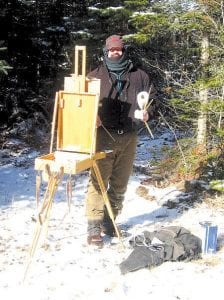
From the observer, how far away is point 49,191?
4469 mm

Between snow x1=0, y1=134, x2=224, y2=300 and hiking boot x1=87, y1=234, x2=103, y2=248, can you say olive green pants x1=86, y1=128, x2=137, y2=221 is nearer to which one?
hiking boot x1=87, y1=234, x2=103, y2=248

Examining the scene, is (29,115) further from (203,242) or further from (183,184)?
(203,242)

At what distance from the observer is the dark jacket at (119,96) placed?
4.95 metres

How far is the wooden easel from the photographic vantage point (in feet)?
14.5

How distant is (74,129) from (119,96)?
2.15 ft

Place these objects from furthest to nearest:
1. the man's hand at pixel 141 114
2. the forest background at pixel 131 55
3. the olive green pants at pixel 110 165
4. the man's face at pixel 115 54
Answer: the forest background at pixel 131 55 < the olive green pants at pixel 110 165 < the man's face at pixel 115 54 < the man's hand at pixel 141 114

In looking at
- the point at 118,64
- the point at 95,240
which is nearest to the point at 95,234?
the point at 95,240

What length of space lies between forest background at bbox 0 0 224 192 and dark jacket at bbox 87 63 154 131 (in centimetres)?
238

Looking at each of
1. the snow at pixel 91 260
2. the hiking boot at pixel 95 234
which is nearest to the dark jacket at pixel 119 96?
the hiking boot at pixel 95 234

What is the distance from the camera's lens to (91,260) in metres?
4.79

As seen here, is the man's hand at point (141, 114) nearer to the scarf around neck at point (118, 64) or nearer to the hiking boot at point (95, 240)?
the scarf around neck at point (118, 64)

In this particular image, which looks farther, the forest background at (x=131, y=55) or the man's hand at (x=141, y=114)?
the forest background at (x=131, y=55)

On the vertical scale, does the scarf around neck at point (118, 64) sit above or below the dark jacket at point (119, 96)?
above

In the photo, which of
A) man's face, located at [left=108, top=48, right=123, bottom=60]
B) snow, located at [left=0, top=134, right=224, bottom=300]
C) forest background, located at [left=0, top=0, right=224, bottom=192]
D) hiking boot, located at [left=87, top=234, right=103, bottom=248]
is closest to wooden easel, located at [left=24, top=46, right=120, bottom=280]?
man's face, located at [left=108, top=48, right=123, bottom=60]
